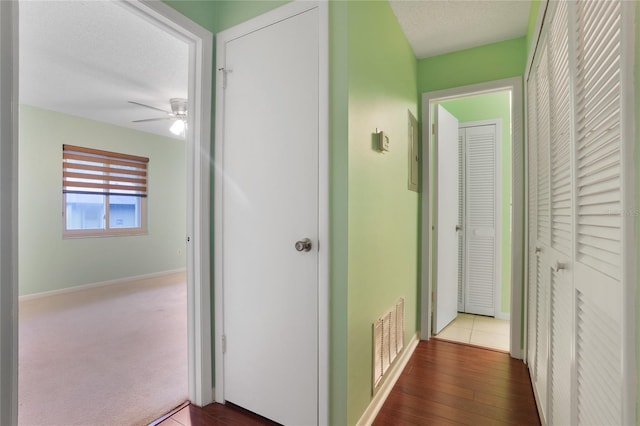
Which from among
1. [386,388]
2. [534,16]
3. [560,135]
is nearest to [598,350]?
[560,135]

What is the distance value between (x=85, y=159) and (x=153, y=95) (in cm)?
189

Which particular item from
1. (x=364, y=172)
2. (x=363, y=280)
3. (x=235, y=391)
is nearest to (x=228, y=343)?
(x=235, y=391)

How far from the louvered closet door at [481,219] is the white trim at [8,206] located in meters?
3.61

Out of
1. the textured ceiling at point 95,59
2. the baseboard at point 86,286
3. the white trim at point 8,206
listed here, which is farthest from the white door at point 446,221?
the baseboard at point 86,286

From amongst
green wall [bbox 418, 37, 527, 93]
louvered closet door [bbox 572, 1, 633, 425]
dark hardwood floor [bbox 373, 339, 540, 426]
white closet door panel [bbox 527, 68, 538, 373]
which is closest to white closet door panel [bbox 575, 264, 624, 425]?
louvered closet door [bbox 572, 1, 633, 425]

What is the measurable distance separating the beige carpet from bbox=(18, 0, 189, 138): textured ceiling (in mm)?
2182

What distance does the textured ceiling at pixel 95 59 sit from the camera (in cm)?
228

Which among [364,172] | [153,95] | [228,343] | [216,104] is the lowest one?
[228,343]

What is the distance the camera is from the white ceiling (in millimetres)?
2174

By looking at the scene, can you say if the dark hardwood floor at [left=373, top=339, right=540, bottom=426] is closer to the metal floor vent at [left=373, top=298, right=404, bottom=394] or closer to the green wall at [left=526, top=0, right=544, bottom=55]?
the metal floor vent at [left=373, top=298, right=404, bottom=394]

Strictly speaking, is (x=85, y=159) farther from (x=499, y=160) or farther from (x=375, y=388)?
(x=499, y=160)

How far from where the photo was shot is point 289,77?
1631 mm

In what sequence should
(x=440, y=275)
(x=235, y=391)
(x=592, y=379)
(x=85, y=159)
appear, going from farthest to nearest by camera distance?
(x=85, y=159) < (x=440, y=275) < (x=235, y=391) < (x=592, y=379)

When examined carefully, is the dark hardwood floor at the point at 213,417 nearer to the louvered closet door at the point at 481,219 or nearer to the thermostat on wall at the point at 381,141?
the thermostat on wall at the point at 381,141
